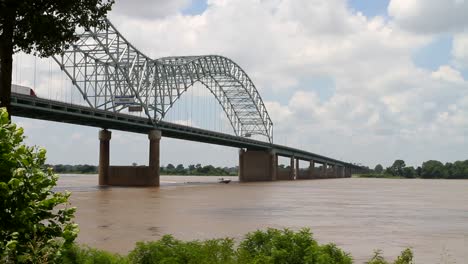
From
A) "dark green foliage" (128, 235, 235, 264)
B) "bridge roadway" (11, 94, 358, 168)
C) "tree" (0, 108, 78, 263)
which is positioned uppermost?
"bridge roadway" (11, 94, 358, 168)

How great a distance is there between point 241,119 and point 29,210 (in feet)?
574

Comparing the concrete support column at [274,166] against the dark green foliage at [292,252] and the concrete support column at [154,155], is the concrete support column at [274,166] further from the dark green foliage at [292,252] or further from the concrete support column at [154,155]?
the dark green foliage at [292,252]

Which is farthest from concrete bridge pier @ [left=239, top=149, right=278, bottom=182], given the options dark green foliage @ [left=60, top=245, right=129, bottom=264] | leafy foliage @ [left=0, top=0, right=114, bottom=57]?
dark green foliage @ [left=60, top=245, right=129, bottom=264]

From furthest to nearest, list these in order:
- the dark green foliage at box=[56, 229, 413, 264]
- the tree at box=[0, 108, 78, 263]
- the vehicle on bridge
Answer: the vehicle on bridge
the dark green foliage at box=[56, 229, 413, 264]
the tree at box=[0, 108, 78, 263]

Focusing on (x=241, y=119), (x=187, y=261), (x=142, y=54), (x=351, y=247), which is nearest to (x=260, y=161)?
(x=241, y=119)

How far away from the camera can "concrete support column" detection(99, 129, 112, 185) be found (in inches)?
3939

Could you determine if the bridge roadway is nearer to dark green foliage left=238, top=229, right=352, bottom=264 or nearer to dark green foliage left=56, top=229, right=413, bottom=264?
dark green foliage left=56, top=229, right=413, bottom=264

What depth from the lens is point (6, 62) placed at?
1470 cm

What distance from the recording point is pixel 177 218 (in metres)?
33.6

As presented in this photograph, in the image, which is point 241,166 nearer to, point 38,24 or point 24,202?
point 38,24

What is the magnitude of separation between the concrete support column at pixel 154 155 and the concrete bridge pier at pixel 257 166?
62770mm

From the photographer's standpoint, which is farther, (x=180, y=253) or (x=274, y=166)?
(x=274, y=166)

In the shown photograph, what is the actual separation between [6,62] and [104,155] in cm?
8989

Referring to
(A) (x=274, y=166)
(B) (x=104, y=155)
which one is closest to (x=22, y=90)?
(B) (x=104, y=155)
